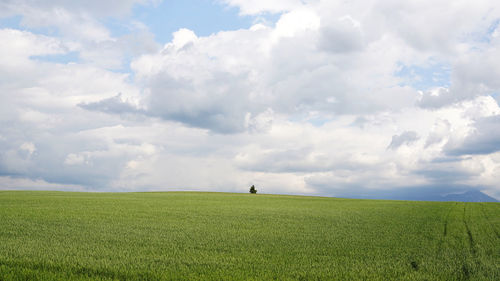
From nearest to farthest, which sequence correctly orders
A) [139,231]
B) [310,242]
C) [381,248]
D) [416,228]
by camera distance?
[381,248] < [310,242] < [139,231] < [416,228]

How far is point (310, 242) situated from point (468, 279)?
6.26 meters

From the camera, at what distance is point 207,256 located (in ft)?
39.4

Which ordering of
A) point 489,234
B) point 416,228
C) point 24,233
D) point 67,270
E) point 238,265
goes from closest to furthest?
point 67,270
point 238,265
point 24,233
point 489,234
point 416,228

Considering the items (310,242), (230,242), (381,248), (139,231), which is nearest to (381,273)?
(381,248)

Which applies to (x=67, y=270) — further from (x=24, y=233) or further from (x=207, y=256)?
(x=24, y=233)

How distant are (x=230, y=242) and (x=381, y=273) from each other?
6.26 m

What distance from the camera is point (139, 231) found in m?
17.6

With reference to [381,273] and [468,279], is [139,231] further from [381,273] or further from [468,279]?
[468,279]

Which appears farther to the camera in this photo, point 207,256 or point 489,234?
point 489,234

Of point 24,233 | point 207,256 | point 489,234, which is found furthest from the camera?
point 489,234

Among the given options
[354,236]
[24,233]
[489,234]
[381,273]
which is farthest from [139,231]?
[489,234]

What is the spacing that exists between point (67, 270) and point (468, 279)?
1118 cm

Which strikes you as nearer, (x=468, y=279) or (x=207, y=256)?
(x=468, y=279)

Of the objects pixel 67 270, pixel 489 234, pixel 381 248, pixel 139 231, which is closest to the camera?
pixel 67 270
